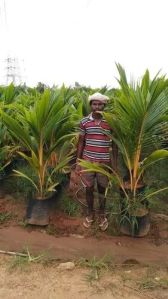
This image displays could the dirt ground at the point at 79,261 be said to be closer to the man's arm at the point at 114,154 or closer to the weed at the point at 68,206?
the weed at the point at 68,206

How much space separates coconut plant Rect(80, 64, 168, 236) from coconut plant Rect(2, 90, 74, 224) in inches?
24.0

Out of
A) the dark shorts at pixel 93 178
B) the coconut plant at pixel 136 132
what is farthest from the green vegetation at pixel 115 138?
the dark shorts at pixel 93 178

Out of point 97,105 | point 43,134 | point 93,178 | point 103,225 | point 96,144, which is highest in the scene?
point 97,105

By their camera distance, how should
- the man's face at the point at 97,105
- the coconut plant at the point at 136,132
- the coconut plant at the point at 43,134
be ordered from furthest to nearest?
the coconut plant at the point at 43,134, the man's face at the point at 97,105, the coconut plant at the point at 136,132

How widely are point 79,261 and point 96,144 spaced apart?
3.81ft

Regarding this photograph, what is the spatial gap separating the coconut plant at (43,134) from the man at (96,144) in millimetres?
293

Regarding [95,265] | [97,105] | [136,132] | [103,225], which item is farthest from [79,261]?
[97,105]

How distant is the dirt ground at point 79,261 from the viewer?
278 cm

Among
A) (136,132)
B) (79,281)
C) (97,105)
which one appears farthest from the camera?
(97,105)

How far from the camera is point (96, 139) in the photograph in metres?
3.62

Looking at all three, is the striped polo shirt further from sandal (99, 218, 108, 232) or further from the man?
sandal (99, 218, 108, 232)

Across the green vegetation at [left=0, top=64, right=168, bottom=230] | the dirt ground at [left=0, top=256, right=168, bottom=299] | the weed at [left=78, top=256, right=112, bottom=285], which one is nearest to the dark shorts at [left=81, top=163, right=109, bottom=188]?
the green vegetation at [left=0, top=64, right=168, bottom=230]

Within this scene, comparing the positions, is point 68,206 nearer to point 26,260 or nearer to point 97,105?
point 26,260

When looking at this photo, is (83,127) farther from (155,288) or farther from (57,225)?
(155,288)
